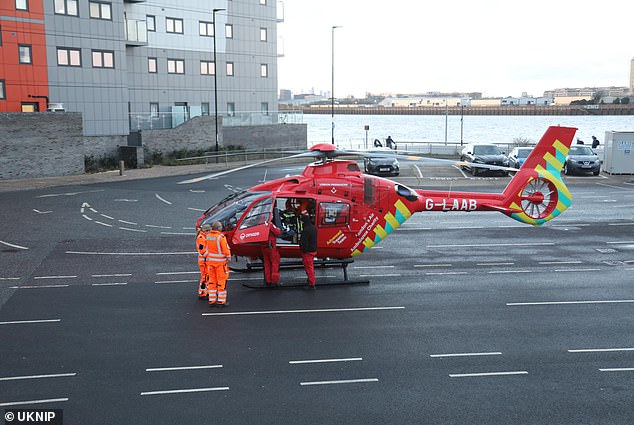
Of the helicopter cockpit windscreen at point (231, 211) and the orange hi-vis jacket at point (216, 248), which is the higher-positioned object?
the helicopter cockpit windscreen at point (231, 211)

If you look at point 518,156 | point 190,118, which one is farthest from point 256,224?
point 190,118

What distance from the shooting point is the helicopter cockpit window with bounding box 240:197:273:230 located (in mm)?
14539

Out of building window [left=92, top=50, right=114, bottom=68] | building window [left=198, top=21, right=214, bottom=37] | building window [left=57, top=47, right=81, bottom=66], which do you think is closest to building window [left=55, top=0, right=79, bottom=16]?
building window [left=57, top=47, right=81, bottom=66]

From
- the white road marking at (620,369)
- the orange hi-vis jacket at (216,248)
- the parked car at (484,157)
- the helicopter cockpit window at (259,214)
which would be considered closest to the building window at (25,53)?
the parked car at (484,157)

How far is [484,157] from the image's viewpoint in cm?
3588

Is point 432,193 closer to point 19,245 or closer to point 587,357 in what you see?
point 587,357

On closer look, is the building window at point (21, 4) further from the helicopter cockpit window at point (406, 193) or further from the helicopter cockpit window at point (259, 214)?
the helicopter cockpit window at point (406, 193)

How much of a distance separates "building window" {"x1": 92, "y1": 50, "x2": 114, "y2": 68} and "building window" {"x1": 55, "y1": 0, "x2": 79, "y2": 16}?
2.62 meters

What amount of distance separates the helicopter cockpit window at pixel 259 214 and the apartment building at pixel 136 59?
27.2 metres

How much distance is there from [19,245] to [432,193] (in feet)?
41.1

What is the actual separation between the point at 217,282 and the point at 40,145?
26.3 meters

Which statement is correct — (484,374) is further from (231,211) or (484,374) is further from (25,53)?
(25,53)

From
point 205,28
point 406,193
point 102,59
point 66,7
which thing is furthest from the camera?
point 205,28

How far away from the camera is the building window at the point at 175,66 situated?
49.2 meters
